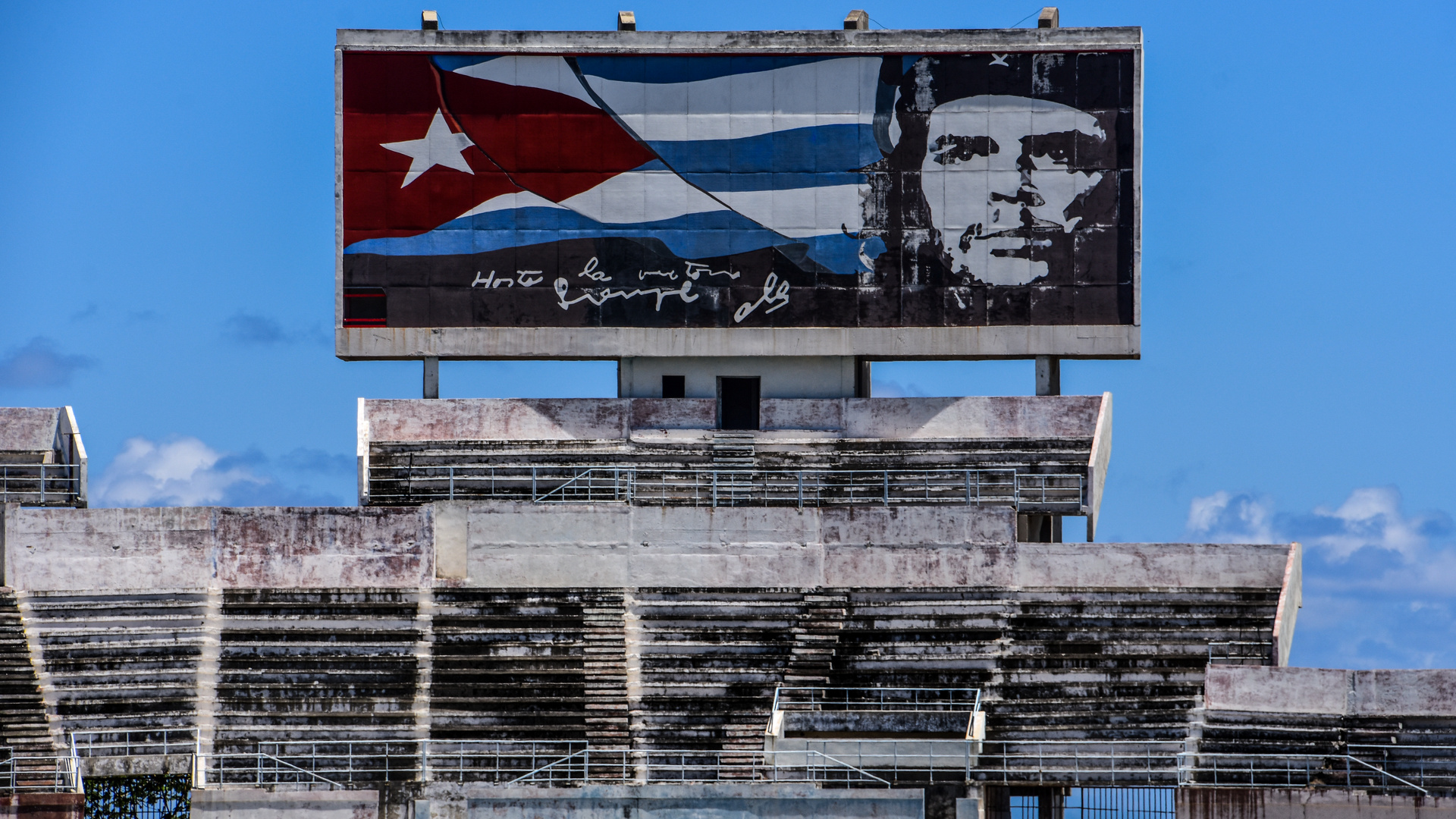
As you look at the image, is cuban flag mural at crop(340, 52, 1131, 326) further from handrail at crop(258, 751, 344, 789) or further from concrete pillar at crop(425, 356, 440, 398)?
handrail at crop(258, 751, 344, 789)

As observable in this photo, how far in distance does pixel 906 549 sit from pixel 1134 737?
5095 mm

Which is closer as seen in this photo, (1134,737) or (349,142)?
(1134,737)

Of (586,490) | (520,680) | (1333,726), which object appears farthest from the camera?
(586,490)

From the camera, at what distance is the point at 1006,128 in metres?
36.0

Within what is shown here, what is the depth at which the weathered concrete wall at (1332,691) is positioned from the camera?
27.5 meters

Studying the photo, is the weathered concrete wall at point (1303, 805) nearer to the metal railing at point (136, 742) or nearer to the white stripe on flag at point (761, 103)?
the metal railing at point (136, 742)

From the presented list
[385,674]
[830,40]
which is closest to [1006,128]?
[830,40]

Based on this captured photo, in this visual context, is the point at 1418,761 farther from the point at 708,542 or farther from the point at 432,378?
the point at 432,378

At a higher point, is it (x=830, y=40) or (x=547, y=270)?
(x=830, y=40)

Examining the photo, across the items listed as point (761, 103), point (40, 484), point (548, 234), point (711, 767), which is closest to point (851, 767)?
point (711, 767)

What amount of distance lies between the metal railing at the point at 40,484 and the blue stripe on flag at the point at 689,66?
1162 cm

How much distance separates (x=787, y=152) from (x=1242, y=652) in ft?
40.7

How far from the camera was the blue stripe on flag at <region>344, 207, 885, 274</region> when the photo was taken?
36.0 meters

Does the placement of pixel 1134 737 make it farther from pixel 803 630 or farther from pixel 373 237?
pixel 373 237
